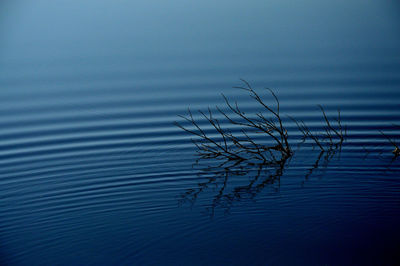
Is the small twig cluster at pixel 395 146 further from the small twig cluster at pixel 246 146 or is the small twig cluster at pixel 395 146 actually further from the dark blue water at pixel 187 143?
the small twig cluster at pixel 246 146

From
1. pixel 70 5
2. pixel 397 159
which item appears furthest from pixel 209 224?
pixel 70 5

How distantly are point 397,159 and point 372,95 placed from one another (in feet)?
9.04

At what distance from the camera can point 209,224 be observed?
22.6 feet

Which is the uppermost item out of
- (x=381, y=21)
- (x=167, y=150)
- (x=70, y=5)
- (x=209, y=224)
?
(x=70, y=5)

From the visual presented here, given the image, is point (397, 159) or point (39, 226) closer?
point (39, 226)

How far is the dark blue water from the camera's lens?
6496mm

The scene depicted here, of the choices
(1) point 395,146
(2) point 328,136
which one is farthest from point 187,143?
(1) point 395,146

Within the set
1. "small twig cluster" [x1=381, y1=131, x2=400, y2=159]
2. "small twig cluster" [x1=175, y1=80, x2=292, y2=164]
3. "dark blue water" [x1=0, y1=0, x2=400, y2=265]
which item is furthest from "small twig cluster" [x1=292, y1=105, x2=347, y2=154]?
"small twig cluster" [x1=381, y1=131, x2=400, y2=159]

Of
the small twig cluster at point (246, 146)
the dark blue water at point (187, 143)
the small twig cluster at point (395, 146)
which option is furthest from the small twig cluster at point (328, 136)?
the small twig cluster at point (395, 146)

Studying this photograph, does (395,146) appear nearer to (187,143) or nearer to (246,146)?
(246,146)

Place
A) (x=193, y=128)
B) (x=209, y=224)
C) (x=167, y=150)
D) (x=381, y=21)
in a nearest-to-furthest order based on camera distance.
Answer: (x=209, y=224)
(x=167, y=150)
(x=193, y=128)
(x=381, y=21)

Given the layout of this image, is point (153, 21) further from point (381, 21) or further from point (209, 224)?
point (209, 224)

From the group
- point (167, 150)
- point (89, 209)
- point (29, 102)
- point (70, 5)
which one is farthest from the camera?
point (70, 5)

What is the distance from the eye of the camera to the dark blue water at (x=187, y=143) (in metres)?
6.50
